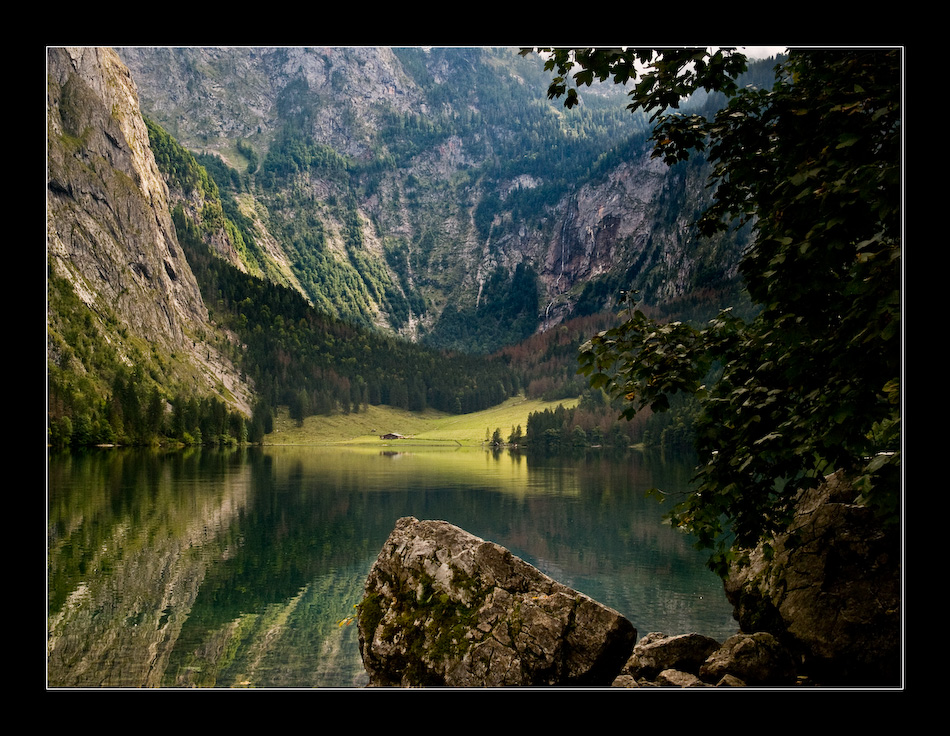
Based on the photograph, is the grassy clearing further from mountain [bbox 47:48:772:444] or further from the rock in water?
the rock in water

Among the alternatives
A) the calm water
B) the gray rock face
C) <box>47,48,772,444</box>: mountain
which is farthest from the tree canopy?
the gray rock face

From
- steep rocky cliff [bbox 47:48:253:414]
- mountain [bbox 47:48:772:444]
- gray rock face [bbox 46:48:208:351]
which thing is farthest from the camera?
gray rock face [bbox 46:48:208:351]

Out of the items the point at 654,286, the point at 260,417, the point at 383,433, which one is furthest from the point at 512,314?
the point at 654,286

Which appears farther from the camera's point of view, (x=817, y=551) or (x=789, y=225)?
(x=817, y=551)

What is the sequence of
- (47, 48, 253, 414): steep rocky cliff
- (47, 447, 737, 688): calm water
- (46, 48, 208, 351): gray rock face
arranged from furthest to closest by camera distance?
(46, 48, 208, 351): gray rock face < (47, 48, 253, 414): steep rocky cliff < (47, 447, 737, 688): calm water

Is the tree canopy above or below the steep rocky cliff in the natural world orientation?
below
